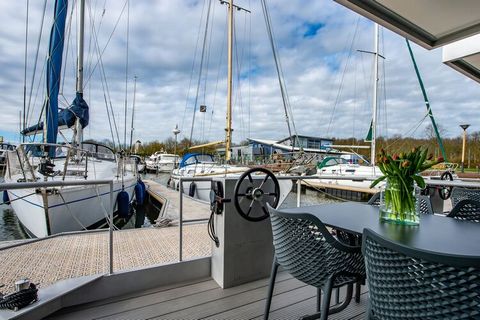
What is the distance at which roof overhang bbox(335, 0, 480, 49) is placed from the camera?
2447 mm

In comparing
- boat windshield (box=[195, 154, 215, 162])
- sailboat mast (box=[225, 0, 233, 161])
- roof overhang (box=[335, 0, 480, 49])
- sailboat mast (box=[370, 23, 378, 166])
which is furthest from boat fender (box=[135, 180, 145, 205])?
sailboat mast (box=[370, 23, 378, 166])

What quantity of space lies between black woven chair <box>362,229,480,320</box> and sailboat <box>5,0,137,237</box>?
14.0 ft

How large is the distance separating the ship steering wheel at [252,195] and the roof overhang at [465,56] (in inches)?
120

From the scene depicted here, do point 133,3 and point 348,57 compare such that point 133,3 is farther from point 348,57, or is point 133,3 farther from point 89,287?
point 348,57

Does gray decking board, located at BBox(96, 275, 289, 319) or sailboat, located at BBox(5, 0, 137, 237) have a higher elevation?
sailboat, located at BBox(5, 0, 137, 237)

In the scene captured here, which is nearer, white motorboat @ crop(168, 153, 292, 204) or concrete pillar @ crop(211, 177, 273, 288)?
concrete pillar @ crop(211, 177, 273, 288)

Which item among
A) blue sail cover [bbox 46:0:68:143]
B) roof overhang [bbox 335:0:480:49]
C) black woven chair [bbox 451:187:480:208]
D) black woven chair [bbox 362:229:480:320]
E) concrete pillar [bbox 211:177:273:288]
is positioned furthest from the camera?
blue sail cover [bbox 46:0:68:143]

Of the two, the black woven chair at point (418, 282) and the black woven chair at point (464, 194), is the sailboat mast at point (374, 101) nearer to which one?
the black woven chair at point (464, 194)

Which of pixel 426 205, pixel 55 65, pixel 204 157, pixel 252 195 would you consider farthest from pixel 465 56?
pixel 204 157

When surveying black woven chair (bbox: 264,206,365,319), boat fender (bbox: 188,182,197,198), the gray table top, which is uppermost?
the gray table top

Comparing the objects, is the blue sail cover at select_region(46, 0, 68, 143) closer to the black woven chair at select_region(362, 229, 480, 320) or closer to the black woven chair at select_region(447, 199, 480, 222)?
the black woven chair at select_region(362, 229, 480, 320)

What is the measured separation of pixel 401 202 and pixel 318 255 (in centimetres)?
65

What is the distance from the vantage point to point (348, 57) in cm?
1379

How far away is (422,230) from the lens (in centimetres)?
142
